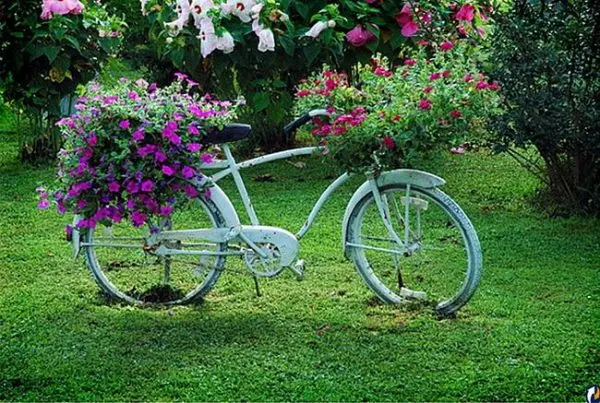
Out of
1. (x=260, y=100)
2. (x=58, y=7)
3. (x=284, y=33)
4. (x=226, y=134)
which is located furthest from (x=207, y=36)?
(x=226, y=134)

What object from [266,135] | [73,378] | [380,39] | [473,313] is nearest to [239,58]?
[380,39]

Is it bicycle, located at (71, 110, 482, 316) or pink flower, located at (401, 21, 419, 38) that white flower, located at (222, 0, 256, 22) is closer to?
pink flower, located at (401, 21, 419, 38)

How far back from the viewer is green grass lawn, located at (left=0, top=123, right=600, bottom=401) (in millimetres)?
3932

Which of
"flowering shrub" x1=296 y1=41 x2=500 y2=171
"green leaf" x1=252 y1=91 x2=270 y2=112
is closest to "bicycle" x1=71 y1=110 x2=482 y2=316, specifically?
"flowering shrub" x1=296 y1=41 x2=500 y2=171

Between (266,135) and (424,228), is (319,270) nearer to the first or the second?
(424,228)

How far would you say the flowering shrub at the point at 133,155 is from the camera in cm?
445

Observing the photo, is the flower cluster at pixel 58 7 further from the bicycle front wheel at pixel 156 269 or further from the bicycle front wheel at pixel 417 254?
the bicycle front wheel at pixel 417 254

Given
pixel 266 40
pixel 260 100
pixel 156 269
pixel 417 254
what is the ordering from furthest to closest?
pixel 260 100 < pixel 266 40 < pixel 156 269 < pixel 417 254

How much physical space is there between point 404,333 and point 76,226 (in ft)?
4.53

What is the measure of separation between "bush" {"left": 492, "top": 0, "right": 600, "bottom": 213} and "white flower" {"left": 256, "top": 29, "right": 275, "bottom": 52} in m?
1.20

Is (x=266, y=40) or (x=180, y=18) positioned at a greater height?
(x=180, y=18)

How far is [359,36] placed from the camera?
677 centimetres

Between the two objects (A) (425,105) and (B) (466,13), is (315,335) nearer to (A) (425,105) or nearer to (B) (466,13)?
(A) (425,105)

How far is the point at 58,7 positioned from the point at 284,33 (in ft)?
4.47
